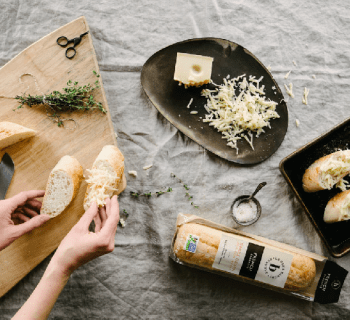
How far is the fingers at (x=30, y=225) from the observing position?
1801mm

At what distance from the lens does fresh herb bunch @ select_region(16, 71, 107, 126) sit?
190 cm

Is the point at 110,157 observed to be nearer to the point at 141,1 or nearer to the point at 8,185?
the point at 8,185

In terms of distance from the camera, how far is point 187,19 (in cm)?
220

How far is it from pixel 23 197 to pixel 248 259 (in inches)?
60.7

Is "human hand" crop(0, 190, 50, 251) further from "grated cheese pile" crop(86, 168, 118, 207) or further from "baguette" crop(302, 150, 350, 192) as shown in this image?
Answer: "baguette" crop(302, 150, 350, 192)

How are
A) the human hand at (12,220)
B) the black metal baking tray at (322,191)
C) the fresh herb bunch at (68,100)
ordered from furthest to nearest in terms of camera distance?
the black metal baking tray at (322,191) → the fresh herb bunch at (68,100) → the human hand at (12,220)

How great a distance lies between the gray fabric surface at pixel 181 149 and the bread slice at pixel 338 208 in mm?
201

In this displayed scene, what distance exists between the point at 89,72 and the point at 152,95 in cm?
48

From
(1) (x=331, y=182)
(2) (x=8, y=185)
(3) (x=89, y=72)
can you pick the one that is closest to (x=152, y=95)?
(3) (x=89, y=72)

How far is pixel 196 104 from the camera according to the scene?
211 centimetres

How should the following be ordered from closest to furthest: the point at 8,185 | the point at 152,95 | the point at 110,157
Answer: the point at 110,157, the point at 8,185, the point at 152,95

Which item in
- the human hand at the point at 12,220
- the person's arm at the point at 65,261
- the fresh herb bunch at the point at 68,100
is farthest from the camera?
the fresh herb bunch at the point at 68,100

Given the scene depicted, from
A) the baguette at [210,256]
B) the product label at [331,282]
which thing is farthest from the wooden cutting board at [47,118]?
the product label at [331,282]

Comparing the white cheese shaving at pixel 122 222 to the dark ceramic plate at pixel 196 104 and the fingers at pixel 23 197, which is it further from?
the dark ceramic plate at pixel 196 104
